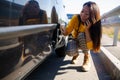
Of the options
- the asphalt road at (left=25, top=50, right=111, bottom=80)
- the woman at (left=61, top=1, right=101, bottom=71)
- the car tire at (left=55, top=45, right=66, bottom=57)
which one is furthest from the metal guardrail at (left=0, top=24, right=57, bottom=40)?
the car tire at (left=55, top=45, right=66, bottom=57)

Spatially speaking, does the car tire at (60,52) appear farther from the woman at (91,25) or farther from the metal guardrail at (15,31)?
the metal guardrail at (15,31)

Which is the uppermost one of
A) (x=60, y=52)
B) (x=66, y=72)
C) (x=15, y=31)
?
(x=15, y=31)

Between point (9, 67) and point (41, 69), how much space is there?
3.08m

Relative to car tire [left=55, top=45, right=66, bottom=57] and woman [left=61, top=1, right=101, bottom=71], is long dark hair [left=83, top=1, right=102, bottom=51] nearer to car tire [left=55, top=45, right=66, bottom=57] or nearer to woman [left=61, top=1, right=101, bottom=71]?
woman [left=61, top=1, right=101, bottom=71]

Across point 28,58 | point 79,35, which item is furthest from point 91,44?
point 28,58

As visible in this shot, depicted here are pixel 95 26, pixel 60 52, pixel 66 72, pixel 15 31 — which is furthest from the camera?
pixel 60 52

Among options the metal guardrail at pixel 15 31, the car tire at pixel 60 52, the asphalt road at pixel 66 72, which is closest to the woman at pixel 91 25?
the asphalt road at pixel 66 72

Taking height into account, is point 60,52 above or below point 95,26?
below

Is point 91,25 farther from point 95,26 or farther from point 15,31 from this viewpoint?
point 15,31

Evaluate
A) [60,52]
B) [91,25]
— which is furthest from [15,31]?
[60,52]

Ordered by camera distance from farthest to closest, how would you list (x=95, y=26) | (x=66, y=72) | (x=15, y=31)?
(x=95, y=26), (x=66, y=72), (x=15, y=31)

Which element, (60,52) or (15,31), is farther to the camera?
(60,52)

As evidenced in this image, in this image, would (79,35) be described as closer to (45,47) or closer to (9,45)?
(45,47)

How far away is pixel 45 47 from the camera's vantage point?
4.06 meters
